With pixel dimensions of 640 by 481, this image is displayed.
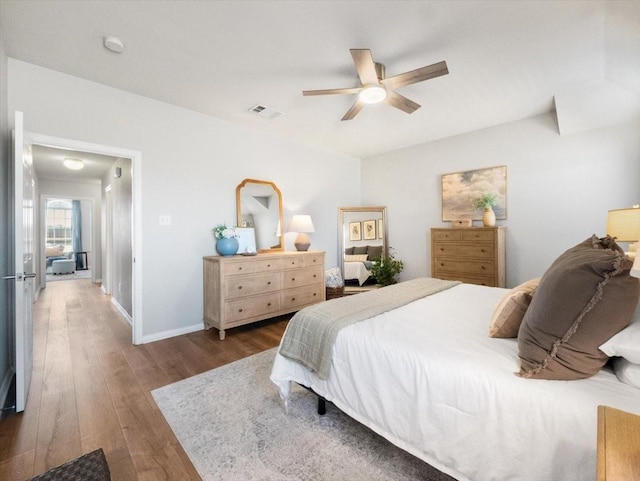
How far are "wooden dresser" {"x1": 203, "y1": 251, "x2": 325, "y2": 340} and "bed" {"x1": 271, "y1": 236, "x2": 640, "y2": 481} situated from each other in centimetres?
170

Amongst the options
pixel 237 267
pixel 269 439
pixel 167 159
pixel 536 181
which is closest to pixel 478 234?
pixel 536 181

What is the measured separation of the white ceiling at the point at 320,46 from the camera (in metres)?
1.87

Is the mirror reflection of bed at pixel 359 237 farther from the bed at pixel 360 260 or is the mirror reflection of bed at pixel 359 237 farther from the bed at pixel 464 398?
the bed at pixel 464 398

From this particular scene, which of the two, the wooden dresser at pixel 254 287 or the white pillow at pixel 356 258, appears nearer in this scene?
the wooden dresser at pixel 254 287

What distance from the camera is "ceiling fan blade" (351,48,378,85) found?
194 centimetres

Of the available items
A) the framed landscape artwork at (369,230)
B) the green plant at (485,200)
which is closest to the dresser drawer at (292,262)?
the framed landscape artwork at (369,230)

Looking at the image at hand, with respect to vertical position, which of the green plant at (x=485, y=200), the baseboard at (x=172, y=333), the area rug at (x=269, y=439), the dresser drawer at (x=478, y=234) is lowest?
the area rug at (x=269, y=439)

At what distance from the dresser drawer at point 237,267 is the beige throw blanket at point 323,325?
156cm

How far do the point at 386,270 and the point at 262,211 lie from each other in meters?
2.27

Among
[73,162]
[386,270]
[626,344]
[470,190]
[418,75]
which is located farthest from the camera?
[386,270]

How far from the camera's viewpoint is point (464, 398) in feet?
3.65

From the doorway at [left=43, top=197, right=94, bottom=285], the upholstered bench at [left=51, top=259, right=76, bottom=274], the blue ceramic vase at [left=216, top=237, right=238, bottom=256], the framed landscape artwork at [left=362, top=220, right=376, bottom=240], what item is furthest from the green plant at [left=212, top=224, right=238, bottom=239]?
the doorway at [left=43, top=197, right=94, bottom=285]

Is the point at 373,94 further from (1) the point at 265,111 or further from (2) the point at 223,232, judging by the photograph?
(2) the point at 223,232

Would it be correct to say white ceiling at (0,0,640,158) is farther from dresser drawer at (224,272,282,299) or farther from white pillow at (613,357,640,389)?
white pillow at (613,357,640,389)
